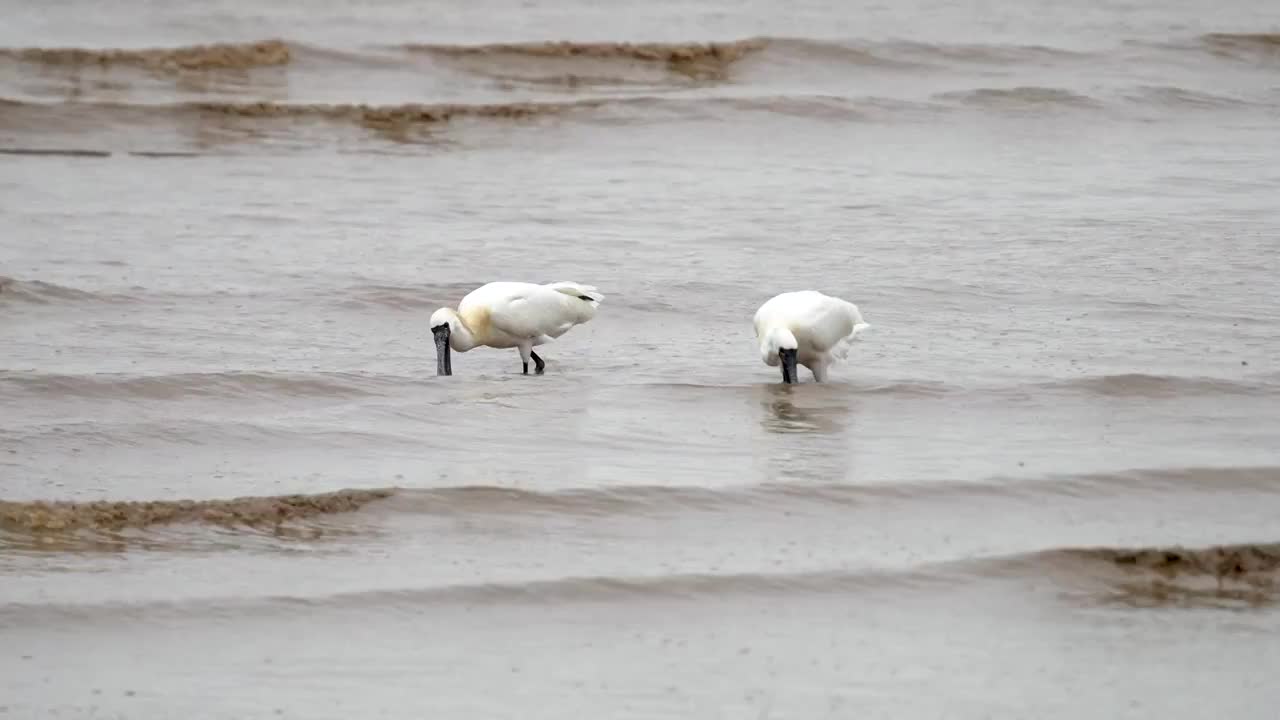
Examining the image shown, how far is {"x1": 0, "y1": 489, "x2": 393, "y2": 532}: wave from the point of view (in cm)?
715

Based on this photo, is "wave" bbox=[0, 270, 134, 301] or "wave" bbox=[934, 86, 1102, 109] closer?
"wave" bbox=[0, 270, 134, 301]

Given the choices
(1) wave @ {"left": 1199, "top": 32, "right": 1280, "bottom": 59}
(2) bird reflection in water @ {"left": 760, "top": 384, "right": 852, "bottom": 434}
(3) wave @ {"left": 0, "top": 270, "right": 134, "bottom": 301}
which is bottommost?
(2) bird reflection in water @ {"left": 760, "top": 384, "right": 852, "bottom": 434}

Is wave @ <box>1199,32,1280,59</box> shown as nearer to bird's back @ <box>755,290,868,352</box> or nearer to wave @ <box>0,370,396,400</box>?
bird's back @ <box>755,290,868,352</box>

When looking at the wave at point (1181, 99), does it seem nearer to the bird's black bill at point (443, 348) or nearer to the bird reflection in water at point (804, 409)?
the bird reflection in water at point (804, 409)

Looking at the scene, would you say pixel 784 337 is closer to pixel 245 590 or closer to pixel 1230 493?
pixel 1230 493

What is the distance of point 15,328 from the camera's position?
34.3 ft

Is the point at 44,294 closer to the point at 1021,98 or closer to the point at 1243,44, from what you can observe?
the point at 1021,98

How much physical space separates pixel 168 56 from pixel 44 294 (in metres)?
7.92

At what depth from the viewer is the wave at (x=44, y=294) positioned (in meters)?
11.0

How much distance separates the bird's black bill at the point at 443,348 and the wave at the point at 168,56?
9.77 meters

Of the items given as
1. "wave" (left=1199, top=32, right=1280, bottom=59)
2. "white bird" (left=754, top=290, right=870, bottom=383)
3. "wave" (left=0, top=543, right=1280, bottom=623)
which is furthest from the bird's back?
"wave" (left=1199, top=32, right=1280, bottom=59)

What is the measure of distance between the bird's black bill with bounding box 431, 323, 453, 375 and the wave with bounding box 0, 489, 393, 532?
2.14 metres

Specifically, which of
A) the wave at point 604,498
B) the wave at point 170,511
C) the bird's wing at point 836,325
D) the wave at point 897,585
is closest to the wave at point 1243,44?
the bird's wing at point 836,325

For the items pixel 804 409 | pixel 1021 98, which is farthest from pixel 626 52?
pixel 804 409
